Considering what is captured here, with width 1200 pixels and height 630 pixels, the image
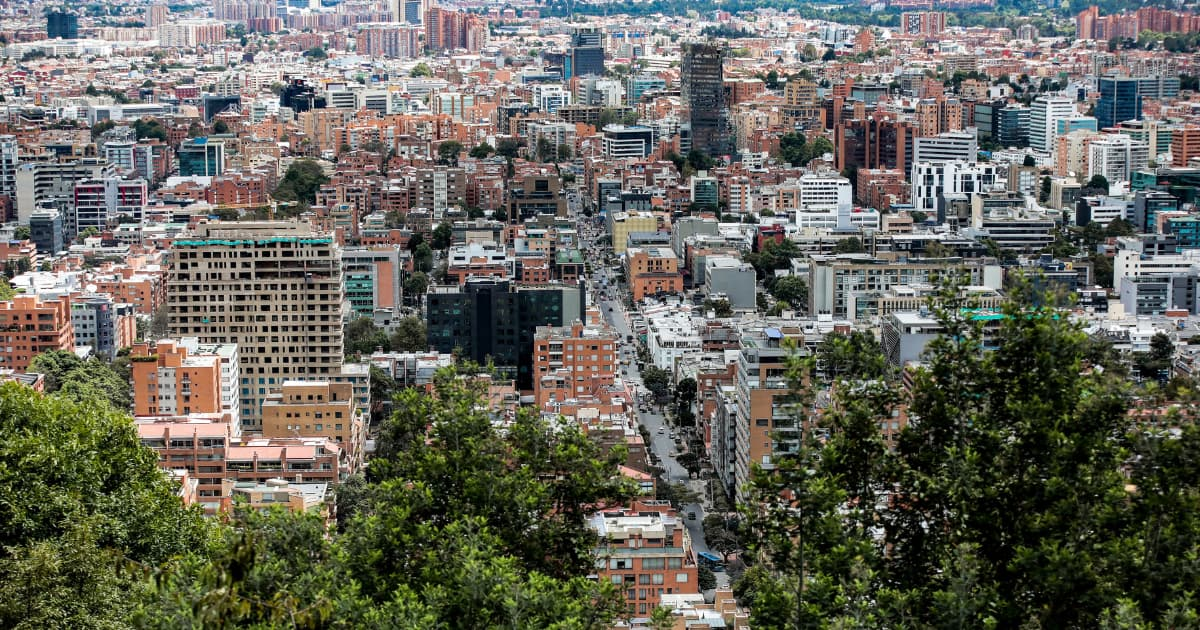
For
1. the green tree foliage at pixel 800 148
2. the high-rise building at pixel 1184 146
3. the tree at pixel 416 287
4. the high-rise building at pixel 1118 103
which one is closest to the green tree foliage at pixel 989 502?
the tree at pixel 416 287


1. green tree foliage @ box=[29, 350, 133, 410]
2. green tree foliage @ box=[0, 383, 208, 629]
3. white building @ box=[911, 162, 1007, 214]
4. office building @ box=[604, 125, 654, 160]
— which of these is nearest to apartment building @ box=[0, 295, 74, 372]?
green tree foliage @ box=[29, 350, 133, 410]

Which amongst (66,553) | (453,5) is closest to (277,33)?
(453,5)

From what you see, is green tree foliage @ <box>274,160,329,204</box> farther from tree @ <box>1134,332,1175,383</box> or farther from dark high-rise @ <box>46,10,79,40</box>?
dark high-rise @ <box>46,10,79,40</box>

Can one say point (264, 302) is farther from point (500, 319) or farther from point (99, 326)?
point (99, 326)

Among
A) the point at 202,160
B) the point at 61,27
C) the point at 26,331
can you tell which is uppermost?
the point at 61,27

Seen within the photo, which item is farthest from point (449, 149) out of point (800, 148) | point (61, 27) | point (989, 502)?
point (61, 27)

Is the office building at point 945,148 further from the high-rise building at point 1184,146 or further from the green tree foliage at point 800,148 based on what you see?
the high-rise building at point 1184,146
